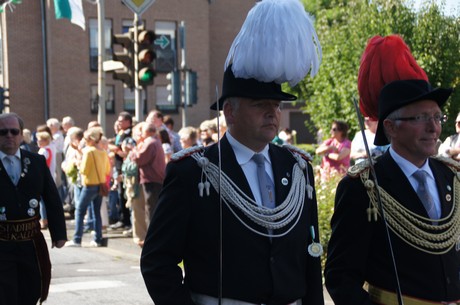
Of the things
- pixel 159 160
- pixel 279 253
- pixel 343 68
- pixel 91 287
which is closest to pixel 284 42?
pixel 279 253

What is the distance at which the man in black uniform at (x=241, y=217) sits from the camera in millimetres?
3514

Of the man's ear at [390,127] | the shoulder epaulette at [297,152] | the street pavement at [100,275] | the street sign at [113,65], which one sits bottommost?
the street pavement at [100,275]

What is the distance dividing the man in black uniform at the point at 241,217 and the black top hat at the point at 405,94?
44cm

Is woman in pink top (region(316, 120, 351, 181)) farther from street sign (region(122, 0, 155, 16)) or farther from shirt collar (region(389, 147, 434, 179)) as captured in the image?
shirt collar (region(389, 147, 434, 179))

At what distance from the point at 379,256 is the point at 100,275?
6796 mm

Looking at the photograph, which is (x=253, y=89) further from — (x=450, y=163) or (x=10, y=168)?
(x=10, y=168)

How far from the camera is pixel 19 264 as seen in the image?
634 centimetres

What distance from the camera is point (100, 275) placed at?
394 inches

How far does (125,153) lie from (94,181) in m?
0.95

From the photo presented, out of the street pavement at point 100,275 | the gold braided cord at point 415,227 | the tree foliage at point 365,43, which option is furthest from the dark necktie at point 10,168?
the tree foliage at point 365,43

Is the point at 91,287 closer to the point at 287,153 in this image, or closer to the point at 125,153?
the point at 125,153

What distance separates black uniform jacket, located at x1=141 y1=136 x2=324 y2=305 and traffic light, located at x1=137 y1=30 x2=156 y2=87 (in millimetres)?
8733

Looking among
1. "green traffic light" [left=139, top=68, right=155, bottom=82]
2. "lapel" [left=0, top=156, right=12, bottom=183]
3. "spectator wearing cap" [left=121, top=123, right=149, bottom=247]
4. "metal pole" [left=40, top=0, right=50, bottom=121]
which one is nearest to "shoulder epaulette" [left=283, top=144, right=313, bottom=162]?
"lapel" [left=0, top=156, right=12, bottom=183]

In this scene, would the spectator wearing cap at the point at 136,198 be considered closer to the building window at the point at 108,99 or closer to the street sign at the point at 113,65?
the street sign at the point at 113,65
